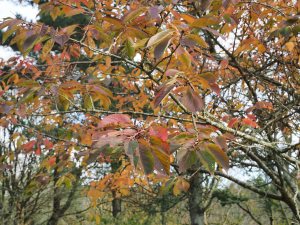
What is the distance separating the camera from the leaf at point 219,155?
1.18 meters

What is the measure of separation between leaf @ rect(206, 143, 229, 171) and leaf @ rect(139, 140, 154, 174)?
9.9 inches

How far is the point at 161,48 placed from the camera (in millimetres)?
1215

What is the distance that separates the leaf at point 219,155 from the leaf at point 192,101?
6.0 inches

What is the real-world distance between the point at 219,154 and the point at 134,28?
0.74 m

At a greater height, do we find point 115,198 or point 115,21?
point 115,198

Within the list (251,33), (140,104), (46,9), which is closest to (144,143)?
(46,9)

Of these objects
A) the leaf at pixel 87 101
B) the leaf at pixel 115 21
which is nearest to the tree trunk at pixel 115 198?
the leaf at pixel 87 101

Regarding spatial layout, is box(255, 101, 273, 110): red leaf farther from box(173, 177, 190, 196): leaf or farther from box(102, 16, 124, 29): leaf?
box(102, 16, 124, 29): leaf

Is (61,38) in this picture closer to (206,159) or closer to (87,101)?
(87,101)

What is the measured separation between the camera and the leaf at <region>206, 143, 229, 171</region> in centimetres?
118

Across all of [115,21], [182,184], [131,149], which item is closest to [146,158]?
→ [131,149]

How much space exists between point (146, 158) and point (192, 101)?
356mm

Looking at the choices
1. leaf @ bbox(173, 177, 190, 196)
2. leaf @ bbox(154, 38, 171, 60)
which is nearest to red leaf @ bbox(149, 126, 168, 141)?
leaf @ bbox(154, 38, 171, 60)

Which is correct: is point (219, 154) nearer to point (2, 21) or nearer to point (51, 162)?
point (2, 21)
